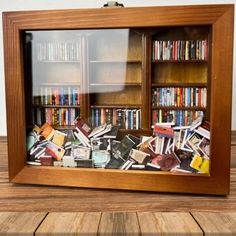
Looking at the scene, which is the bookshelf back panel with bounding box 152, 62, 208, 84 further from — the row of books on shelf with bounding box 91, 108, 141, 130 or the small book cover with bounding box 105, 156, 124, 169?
the small book cover with bounding box 105, 156, 124, 169

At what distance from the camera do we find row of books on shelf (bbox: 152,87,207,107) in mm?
745

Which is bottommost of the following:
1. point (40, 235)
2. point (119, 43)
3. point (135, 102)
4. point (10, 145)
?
point (40, 235)

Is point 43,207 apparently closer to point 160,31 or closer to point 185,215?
point 185,215

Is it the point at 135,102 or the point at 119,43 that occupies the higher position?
the point at 119,43

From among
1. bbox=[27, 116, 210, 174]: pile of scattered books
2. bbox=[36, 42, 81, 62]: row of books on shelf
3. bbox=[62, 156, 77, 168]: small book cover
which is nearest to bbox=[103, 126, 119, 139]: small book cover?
bbox=[27, 116, 210, 174]: pile of scattered books

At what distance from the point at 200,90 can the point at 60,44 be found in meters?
0.37

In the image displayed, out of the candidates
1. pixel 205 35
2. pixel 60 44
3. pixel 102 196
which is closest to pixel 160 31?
pixel 205 35

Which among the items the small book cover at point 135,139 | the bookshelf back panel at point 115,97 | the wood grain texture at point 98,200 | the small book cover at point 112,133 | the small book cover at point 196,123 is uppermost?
Answer: the bookshelf back panel at point 115,97

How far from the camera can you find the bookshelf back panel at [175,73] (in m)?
0.76

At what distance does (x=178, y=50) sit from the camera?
76 centimetres

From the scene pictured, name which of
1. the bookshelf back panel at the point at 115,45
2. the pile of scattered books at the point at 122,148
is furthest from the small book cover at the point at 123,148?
the bookshelf back panel at the point at 115,45

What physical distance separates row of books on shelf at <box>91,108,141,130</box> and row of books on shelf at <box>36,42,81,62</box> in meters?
0.15

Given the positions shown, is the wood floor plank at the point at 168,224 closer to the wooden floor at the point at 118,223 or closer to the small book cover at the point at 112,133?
the wooden floor at the point at 118,223

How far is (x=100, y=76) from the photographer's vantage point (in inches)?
31.5
